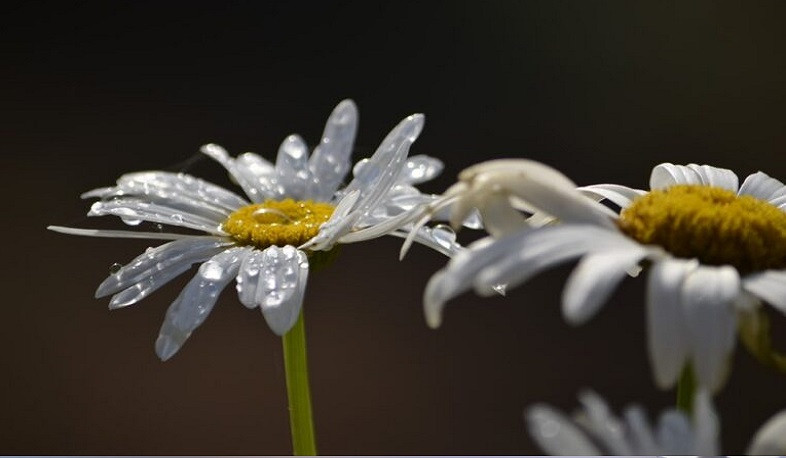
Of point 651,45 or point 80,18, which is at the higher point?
point 80,18

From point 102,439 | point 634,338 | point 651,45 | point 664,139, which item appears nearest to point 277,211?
point 102,439

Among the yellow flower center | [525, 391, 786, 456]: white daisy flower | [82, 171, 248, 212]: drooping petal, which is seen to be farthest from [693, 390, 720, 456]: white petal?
[82, 171, 248, 212]: drooping petal

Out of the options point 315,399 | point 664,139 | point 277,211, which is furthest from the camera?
point 664,139

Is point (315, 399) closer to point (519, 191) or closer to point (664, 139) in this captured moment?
point (664, 139)

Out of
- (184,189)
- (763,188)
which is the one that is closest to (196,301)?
(184,189)

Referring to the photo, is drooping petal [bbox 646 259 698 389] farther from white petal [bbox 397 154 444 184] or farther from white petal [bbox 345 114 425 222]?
white petal [bbox 397 154 444 184]

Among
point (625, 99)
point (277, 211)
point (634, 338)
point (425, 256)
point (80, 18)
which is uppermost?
point (80, 18)

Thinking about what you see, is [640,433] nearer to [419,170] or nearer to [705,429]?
[705,429]
